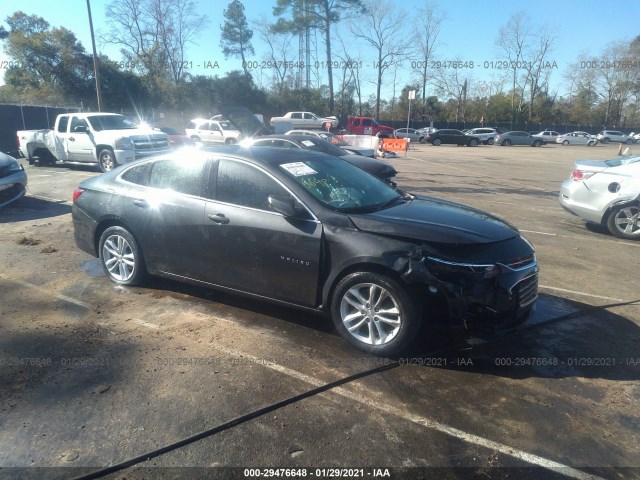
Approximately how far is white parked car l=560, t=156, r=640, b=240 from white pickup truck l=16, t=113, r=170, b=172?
11.2 meters

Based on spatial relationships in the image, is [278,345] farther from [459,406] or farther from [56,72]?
[56,72]

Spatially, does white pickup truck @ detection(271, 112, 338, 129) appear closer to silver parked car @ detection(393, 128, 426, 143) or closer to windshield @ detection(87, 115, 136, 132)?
silver parked car @ detection(393, 128, 426, 143)

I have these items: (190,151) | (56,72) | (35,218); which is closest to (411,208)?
(190,151)

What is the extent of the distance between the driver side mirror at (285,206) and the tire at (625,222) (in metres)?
6.67

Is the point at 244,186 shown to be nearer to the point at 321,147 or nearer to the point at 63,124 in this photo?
the point at 321,147

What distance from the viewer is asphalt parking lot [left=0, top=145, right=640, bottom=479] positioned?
2669 millimetres

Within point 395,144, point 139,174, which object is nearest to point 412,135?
point 395,144

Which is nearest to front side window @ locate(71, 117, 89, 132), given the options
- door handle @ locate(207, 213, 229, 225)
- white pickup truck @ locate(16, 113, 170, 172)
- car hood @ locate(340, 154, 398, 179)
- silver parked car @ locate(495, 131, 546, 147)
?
white pickup truck @ locate(16, 113, 170, 172)

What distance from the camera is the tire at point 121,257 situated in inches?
198

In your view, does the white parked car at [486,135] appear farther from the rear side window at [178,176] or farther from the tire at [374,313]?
the tire at [374,313]

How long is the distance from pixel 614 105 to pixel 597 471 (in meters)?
91.2

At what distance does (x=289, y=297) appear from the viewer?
13.4 ft

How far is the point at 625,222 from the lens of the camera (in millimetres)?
8055

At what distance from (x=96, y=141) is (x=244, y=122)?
44.6 ft
